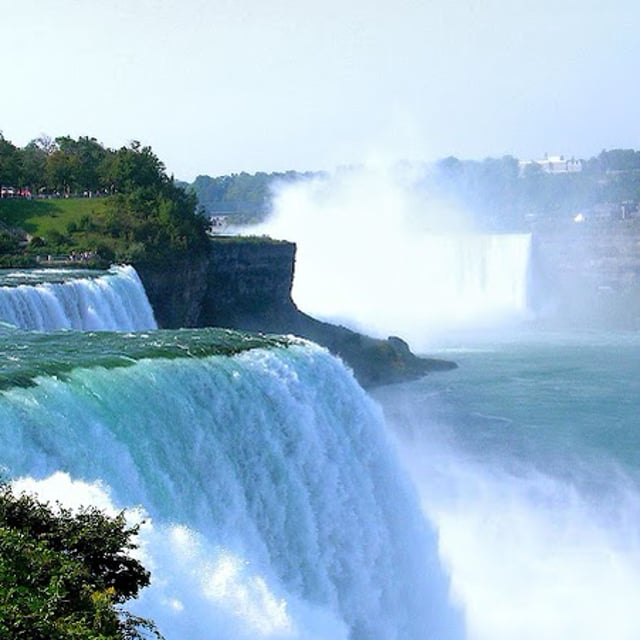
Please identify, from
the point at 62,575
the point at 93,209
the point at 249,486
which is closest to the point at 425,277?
the point at 93,209

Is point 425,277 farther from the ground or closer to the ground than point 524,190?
closer to the ground

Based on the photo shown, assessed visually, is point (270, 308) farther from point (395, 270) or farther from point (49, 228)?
point (395, 270)

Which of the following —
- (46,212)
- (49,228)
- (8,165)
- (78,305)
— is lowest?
(78,305)

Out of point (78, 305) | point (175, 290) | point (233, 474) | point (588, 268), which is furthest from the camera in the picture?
point (588, 268)

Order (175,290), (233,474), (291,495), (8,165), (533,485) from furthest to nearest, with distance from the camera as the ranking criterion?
(8,165), (175,290), (533,485), (291,495), (233,474)

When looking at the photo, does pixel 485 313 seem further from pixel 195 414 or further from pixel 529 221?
pixel 195 414

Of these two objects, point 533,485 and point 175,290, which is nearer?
point 533,485

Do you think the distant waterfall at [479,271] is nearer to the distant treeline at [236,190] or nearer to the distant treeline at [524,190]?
the distant treeline at [524,190]

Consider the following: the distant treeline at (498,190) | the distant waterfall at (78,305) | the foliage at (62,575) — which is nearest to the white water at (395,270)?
the distant treeline at (498,190)
